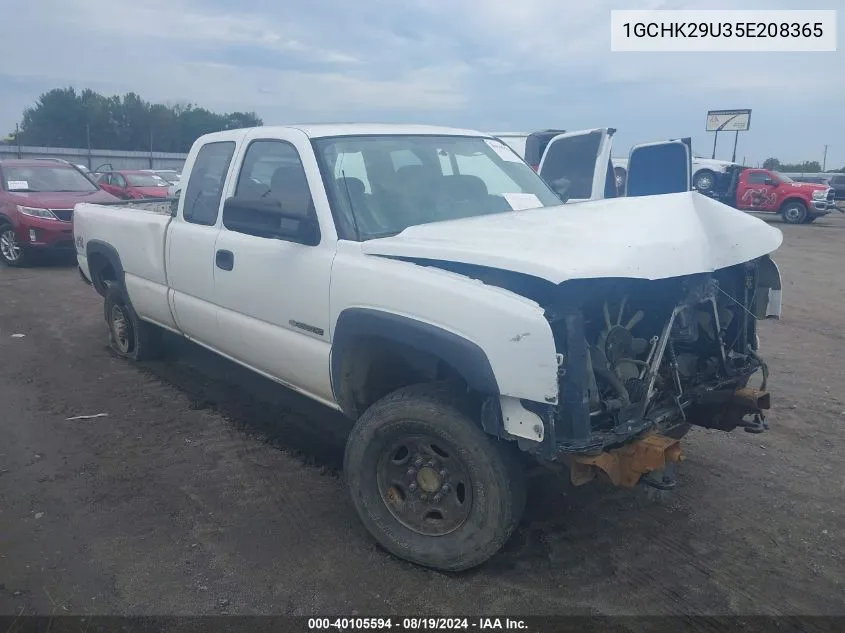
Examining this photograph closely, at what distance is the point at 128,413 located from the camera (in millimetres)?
5184

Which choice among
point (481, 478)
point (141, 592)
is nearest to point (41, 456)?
point (141, 592)

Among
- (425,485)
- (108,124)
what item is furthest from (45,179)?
(108,124)

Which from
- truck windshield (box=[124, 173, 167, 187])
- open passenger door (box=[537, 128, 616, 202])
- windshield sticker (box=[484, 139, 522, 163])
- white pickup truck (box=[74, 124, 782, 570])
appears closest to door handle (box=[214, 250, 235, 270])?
white pickup truck (box=[74, 124, 782, 570])

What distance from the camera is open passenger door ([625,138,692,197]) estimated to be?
19.4ft

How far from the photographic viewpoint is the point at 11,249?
11.4 m

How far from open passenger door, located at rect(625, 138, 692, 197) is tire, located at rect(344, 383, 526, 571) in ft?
11.7

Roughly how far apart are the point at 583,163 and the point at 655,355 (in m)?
5.08

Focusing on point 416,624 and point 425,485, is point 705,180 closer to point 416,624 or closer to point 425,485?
point 425,485

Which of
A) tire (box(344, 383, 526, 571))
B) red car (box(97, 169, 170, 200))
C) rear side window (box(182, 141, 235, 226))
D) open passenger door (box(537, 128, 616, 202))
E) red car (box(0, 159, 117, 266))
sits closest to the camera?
tire (box(344, 383, 526, 571))

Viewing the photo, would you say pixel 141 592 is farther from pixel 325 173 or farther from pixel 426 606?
pixel 325 173

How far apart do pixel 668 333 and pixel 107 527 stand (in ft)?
9.64

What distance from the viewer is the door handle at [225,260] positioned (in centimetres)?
439

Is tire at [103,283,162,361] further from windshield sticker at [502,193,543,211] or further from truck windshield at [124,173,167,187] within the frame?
truck windshield at [124,173,167,187]

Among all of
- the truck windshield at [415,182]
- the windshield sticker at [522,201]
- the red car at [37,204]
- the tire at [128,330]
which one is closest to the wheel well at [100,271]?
the tire at [128,330]
